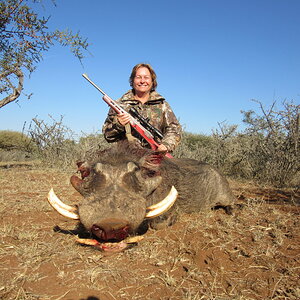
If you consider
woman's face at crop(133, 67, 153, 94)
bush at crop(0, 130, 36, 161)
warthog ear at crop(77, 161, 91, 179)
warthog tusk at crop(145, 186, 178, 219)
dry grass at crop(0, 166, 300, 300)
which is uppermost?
woman's face at crop(133, 67, 153, 94)

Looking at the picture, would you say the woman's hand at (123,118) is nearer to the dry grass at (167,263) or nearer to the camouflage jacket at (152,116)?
the camouflage jacket at (152,116)

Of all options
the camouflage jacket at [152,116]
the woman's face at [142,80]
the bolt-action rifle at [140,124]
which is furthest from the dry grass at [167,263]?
the woman's face at [142,80]

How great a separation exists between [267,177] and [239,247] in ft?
15.1

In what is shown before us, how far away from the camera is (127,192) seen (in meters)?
2.03

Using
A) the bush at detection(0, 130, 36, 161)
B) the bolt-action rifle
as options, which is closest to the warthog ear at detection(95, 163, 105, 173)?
the bolt-action rifle

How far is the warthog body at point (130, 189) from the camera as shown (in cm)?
179

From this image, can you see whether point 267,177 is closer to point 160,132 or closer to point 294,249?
point 160,132

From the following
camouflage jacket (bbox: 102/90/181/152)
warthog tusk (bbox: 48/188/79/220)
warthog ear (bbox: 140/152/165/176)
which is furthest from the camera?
camouflage jacket (bbox: 102/90/181/152)

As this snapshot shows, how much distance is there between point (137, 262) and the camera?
1.98 m

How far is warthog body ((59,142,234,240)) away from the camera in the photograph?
5.87 ft

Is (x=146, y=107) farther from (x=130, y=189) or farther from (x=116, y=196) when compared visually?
(x=116, y=196)

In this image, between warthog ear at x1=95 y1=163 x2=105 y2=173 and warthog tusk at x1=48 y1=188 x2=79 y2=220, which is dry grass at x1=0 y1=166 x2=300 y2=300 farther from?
warthog ear at x1=95 y1=163 x2=105 y2=173

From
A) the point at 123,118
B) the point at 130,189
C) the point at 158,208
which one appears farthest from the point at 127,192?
the point at 123,118

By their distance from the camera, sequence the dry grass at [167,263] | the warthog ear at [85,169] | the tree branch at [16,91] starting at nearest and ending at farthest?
the dry grass at [167,263], the warthog ear at [85,169], the tree branch at [16,91]
